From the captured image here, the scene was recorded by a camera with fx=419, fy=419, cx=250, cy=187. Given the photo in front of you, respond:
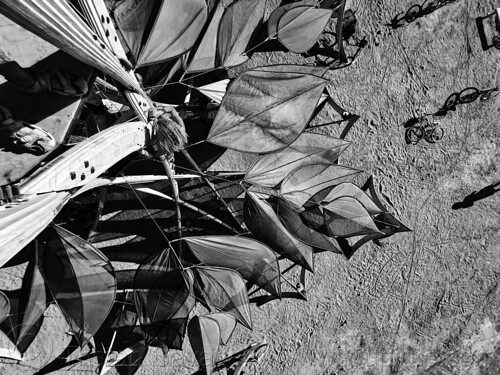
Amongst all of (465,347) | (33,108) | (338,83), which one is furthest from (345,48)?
(465,347)

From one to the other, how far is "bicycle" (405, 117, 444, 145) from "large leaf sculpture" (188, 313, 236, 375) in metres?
2.78

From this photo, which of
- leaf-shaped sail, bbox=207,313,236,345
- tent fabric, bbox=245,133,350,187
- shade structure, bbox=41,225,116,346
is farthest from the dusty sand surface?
shade structure, bbox=41,225,116,346

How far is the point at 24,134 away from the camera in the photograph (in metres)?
2.34

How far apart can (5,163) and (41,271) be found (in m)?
1.72

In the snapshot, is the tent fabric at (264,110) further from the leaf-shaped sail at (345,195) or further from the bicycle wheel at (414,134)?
the bicycle wheel at (414,134)

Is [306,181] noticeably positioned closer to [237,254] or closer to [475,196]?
[237,254]

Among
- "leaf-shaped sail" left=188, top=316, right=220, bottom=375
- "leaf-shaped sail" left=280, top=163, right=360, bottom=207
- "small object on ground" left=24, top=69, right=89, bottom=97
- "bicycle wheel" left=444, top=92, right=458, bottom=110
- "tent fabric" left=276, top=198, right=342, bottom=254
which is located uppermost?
"small object on ground" left=24, top=69, right=89, bottom=97

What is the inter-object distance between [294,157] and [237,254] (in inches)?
41.8

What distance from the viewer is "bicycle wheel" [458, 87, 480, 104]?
474cm

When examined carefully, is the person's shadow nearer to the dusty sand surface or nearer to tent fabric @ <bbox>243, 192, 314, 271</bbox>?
the dusty sand surface

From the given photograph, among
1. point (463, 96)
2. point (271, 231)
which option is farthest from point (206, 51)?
point (463, 96)

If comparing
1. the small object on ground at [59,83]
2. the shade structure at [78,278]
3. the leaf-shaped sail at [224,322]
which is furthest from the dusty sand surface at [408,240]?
the small object on ground at [59,83]

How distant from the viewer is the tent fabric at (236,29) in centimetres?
375

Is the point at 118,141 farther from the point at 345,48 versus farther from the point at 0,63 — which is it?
the point at 345,48
